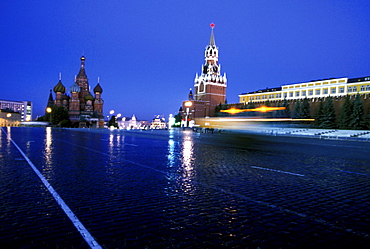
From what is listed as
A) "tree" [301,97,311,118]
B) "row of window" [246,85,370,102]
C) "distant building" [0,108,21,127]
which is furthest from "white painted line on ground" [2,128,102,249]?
"distant building" [0,108,21,127]

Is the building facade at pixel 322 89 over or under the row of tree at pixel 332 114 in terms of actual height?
over

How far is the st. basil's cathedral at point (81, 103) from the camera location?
8769 centimetres

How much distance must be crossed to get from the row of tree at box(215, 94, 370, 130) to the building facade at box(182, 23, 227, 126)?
39.9m

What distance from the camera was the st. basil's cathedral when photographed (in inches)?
3452

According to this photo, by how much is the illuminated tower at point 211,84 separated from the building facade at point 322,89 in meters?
13.7

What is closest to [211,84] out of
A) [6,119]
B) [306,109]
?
[306,109]

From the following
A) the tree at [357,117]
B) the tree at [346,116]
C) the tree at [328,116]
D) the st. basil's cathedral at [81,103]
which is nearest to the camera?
the tree at [357,117]

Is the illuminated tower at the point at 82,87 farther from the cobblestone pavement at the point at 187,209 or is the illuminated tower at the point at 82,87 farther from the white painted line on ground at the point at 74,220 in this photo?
the white painted line on ground at the point at 74,220

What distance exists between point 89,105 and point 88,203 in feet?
301

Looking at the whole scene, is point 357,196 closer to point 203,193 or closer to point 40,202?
point 203,193

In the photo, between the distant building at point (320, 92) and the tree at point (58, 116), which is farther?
the tree at point (58, 116)

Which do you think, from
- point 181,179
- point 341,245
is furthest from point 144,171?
→ point 341,245

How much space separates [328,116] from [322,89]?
24693 millimetres

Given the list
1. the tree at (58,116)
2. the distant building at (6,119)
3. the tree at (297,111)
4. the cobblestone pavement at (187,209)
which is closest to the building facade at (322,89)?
the tree at (297,111)
